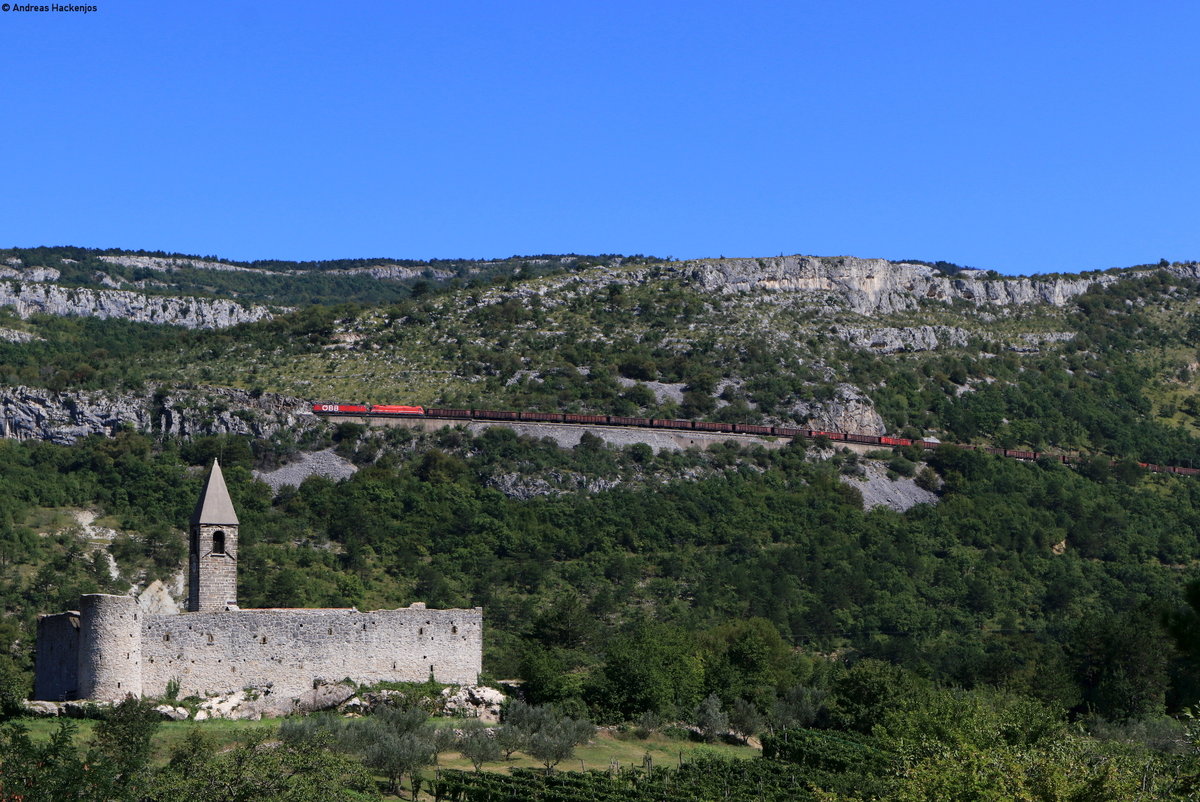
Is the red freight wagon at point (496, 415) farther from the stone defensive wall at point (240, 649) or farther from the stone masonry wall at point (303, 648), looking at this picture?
the stone defensive wall at point (240, 649)

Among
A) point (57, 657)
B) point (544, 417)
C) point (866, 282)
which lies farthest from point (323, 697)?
point (866, 282)

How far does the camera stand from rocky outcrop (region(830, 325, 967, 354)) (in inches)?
5246

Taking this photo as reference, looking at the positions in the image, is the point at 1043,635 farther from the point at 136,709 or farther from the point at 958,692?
the point at 136,709

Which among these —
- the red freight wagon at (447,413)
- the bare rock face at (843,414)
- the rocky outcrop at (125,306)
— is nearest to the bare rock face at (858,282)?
the bare rock face at (843,414)

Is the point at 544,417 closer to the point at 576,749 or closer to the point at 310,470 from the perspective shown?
the point at 310,470

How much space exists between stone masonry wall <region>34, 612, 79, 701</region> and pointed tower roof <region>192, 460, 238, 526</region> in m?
4.96

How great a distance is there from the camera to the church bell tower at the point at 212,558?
52469mm

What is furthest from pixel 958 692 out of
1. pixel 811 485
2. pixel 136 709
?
pixel 811 485

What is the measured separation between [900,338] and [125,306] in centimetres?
6433

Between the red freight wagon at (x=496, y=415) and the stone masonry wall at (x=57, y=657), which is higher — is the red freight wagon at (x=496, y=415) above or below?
above

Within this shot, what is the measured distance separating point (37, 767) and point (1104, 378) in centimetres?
10858

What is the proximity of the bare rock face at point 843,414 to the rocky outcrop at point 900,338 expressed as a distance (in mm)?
12564

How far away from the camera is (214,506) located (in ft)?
176

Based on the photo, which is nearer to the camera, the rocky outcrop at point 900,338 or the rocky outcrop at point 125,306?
the rocky outcrop at point 900,338
